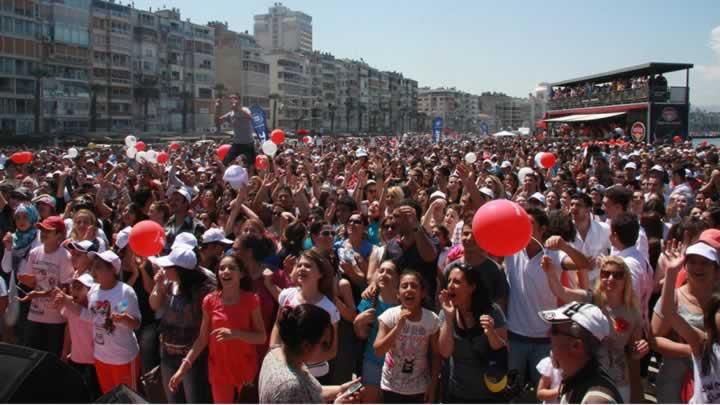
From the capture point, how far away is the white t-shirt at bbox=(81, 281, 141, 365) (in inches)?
173

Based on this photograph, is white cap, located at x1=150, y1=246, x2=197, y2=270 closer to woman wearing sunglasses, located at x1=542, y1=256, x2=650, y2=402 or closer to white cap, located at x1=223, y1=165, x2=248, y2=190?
woman wearing sunglasses, located at x1=542, y1=256, x2=650, y2=402

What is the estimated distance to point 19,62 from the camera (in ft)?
201

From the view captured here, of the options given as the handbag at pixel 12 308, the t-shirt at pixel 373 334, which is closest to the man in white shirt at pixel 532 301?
the t-shirt at pixel 373 334

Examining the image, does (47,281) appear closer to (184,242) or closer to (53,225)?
(53,225)

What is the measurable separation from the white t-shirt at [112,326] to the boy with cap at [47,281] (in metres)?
0.86

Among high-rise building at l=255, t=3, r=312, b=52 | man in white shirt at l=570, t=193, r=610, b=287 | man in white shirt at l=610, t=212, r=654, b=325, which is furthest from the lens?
high-rise building at l=255, t=3, r=312, b=52

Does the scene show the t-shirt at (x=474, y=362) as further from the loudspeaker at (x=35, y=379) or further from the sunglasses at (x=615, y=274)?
the loudspeaker at (x=35, y=379)

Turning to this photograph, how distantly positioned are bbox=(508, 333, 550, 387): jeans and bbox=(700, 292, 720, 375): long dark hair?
107 centimetres

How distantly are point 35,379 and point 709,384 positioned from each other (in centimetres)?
312

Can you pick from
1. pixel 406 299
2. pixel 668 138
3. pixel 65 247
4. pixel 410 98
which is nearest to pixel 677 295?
pixel 406 299

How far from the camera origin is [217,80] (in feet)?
307

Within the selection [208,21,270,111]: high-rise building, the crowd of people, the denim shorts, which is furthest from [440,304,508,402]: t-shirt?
[208,21,270,111]: high-rise building

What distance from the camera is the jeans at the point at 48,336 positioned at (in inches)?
202

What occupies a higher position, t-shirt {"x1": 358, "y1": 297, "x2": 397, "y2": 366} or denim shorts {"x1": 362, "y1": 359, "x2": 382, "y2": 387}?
t-shirt {"x1": 358, "y1": 297, "x2": 397, "y2": 366}
